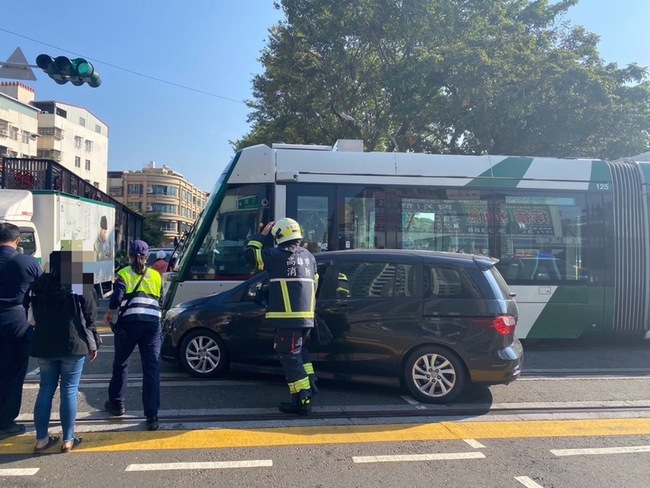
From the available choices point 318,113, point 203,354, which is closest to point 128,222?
point 318,113

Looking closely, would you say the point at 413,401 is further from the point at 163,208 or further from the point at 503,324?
the point at 163,208

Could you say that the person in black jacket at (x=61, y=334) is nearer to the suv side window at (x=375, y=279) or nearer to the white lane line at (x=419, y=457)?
the white lane line at (x=419, y=457)

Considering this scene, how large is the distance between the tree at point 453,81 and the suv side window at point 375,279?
11894 millimetres

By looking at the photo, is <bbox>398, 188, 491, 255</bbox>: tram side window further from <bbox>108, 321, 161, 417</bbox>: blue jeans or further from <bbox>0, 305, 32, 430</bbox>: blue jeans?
<bbox>0, 305, 32, 430</bbox>: blue jeans

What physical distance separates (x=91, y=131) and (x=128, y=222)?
1623 inches

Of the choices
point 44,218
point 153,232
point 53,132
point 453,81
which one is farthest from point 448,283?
point 153,232

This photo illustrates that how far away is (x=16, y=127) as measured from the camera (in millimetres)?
50719

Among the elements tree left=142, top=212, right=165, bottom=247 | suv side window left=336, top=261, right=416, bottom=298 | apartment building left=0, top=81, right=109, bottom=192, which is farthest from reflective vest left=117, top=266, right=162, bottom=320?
tree left=142, top=212, right=165, bottom=247

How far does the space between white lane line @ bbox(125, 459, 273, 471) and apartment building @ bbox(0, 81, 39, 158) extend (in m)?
51.0

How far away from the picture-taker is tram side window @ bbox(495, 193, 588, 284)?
883 cm

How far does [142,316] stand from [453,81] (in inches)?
566

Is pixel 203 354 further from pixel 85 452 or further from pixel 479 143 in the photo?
pixel 479 143

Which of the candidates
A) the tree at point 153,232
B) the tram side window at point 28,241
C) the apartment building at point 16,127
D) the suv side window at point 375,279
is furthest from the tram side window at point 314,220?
the tree at point 153,232

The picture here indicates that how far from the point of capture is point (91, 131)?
65.8 meters
